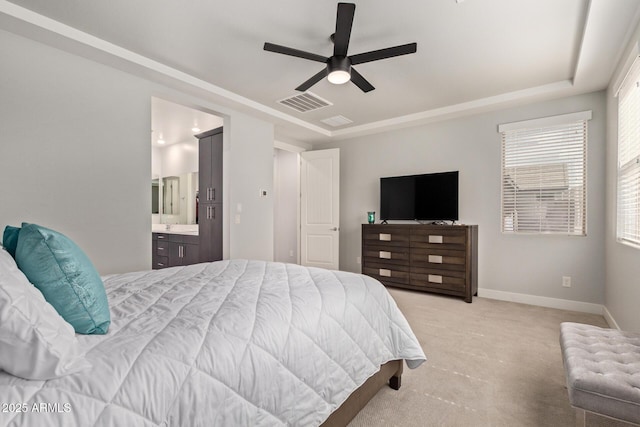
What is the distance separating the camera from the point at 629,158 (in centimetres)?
257

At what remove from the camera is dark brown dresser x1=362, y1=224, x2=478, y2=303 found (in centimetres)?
391

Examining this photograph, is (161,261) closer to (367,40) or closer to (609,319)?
(367,40)

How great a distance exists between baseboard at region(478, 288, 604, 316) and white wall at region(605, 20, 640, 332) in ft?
0.79

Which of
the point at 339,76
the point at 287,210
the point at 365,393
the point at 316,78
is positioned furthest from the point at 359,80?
the point at 287,210

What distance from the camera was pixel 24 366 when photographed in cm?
73

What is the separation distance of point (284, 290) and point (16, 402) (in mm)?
999

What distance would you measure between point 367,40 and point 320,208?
10.4 ft

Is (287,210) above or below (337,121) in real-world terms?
below

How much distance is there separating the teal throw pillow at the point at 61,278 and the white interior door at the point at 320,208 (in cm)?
439

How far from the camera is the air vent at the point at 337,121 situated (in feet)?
15.5

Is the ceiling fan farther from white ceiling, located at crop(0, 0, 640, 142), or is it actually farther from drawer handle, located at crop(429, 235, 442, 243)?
drawer handle, located at crop(429, 235, 442, 243)

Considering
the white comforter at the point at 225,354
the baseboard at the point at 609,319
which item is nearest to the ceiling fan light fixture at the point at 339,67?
the white comforter at the point at 225,354

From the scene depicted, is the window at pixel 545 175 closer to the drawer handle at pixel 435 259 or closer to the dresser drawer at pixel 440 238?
the dresser drawer at pixel 440 238

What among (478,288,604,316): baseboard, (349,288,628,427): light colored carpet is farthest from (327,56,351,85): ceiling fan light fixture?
(478,288,604,316): baseboard
